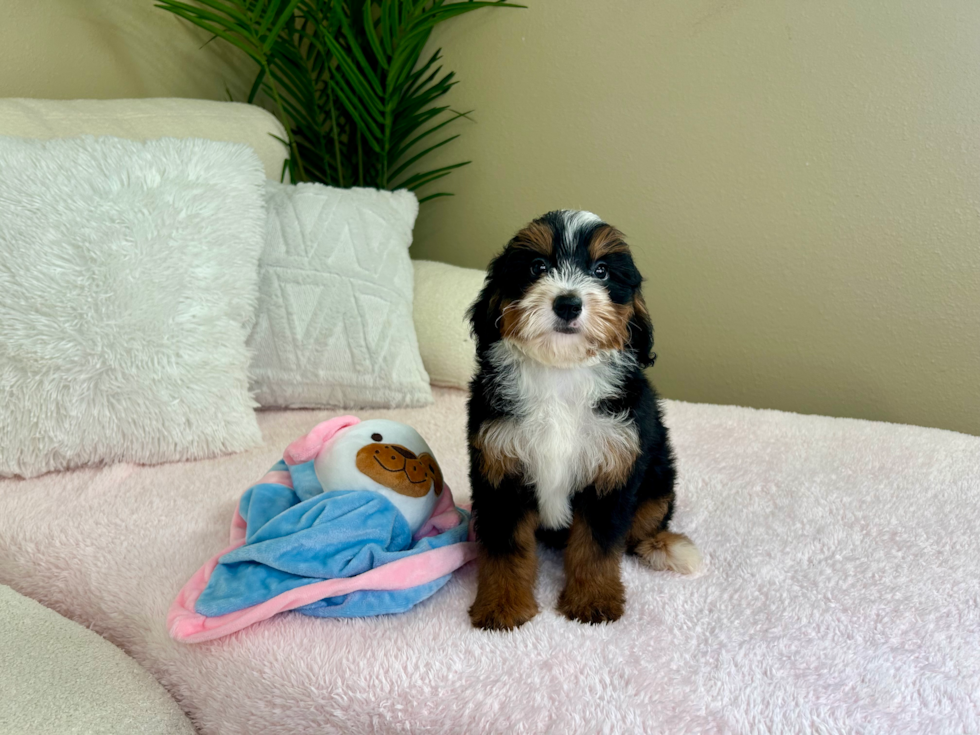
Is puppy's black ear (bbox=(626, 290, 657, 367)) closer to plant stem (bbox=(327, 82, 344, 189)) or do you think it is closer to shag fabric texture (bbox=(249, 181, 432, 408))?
shag fabric texture (bbox=(249, 181, 432, 408))

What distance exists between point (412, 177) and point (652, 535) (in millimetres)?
2155

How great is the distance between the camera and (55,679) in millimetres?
1195

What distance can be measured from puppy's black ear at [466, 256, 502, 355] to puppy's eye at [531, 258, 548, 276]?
→ 82mm

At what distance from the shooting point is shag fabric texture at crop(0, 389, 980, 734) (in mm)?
1105

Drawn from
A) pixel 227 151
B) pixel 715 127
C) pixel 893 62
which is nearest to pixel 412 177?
pixel 227 151

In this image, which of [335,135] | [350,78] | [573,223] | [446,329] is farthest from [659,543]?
[335,135]

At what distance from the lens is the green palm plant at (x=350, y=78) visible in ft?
9.10

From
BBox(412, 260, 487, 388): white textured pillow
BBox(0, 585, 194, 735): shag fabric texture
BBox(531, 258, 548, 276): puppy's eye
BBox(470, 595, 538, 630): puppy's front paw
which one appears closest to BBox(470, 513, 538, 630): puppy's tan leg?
BBox(470, 595, 538, 630): puppy's front paw

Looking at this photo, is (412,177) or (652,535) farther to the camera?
(412,177)

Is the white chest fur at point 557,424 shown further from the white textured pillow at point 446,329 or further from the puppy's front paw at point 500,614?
the white textured pillow at point 446,329

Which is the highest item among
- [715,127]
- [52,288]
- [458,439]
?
[715,127]

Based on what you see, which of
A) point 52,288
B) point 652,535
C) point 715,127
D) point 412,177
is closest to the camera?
point 652,535

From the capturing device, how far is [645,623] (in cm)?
131

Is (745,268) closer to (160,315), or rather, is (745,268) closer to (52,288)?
(160,315)
